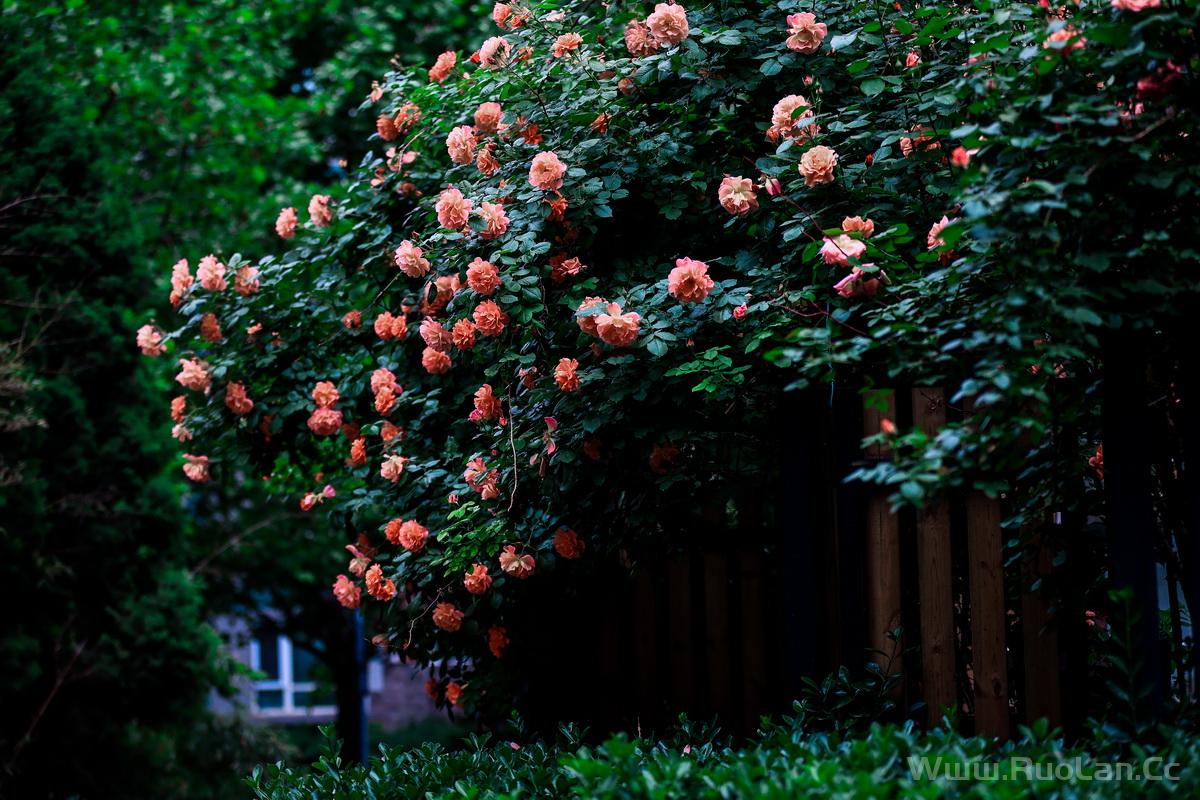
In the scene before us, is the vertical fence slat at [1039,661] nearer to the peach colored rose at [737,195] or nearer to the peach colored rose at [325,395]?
the peach colored rose at [737,195]

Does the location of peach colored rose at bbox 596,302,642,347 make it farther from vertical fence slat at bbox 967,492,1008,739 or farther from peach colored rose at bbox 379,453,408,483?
peach colored rose at bbox 379,453,408,483

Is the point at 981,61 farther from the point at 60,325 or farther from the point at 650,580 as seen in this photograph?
the point at 60,325

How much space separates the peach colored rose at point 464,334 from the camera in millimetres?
4230

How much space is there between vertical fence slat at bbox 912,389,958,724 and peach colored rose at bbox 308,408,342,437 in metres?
2.46

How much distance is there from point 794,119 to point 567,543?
163 cm

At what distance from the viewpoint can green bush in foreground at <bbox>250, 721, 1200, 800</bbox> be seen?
262 cm

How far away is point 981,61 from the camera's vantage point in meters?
3.31

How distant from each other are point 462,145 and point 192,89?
24.6ft

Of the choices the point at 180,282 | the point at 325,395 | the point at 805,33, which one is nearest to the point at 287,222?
the point at 180,282

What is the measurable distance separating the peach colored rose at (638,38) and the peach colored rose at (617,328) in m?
1.10

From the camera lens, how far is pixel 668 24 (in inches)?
156

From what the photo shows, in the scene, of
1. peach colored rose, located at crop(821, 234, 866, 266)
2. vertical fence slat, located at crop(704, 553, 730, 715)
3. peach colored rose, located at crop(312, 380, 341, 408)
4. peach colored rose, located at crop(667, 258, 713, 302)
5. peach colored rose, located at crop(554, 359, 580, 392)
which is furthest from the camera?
peach colored rose, located at crop(312, 380, 341, 408)

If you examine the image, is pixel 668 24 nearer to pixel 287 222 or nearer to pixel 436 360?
pixel 436 360

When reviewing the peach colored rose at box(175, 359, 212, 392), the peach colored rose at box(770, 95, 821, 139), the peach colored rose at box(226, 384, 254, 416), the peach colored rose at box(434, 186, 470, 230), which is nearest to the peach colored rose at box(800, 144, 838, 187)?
the peach colored rose at box(770, 95, 821, 139)
